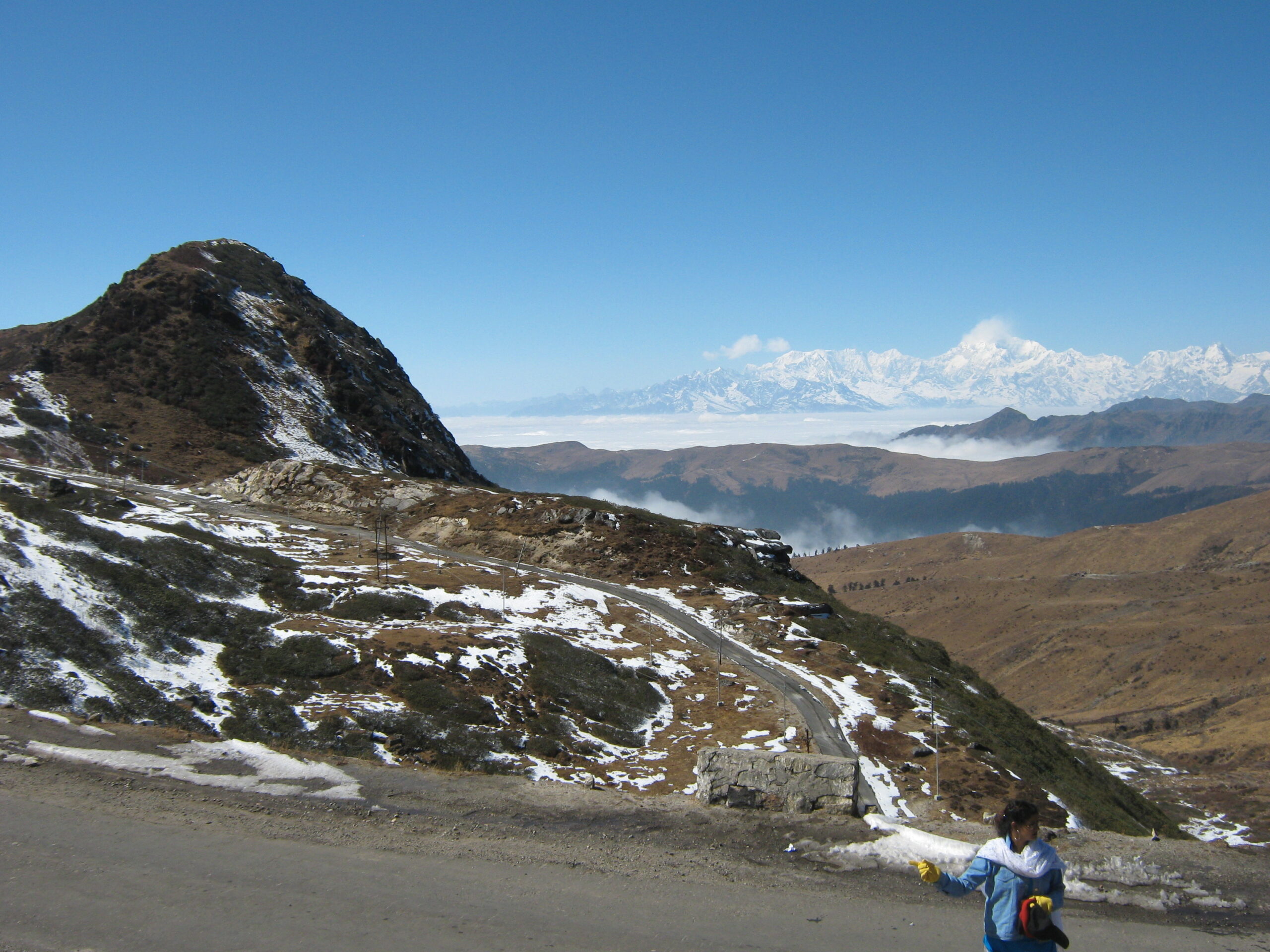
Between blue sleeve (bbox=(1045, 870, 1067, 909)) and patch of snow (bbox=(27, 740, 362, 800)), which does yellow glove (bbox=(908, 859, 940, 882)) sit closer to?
blue sleeve (bbox=(1045, 870, 1067, 909))

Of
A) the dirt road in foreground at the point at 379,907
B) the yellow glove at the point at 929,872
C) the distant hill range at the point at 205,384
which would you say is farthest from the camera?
the distant hill range at the point at 205,384

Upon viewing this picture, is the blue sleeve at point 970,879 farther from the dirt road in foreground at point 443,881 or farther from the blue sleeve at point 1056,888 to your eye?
the dirt road in foreground at point 443,881

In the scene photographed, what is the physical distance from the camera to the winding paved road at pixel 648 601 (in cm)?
3069

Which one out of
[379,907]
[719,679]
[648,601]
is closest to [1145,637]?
[648,601]

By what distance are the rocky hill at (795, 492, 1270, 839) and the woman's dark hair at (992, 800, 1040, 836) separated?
55550 millimetres

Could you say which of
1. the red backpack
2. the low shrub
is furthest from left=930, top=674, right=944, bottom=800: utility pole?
the low shrub

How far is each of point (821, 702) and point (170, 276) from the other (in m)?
97.9

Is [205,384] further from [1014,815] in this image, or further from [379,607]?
[1014,815]

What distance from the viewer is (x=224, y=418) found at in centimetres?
7825

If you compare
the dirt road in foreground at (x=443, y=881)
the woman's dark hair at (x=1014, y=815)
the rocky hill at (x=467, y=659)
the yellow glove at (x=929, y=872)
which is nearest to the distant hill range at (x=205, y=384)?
the rocky hill at (x=467, y=659)

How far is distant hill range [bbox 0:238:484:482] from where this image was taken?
68.7 metres

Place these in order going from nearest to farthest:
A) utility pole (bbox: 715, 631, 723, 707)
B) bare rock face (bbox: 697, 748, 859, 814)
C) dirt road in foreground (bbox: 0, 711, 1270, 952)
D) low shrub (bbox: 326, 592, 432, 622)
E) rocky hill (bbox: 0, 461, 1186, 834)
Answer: dirt road in foreground (bbox: 0, 711, 1270, 952) < bare rock face (bbox: 697, 748, 859, 814) < rocky hill (bbox: 0, 461, 1186, 834) < utility pole (bbox: 715, 631, 723, 707) < low shrub (bbox: 326, 592, 432, 622)

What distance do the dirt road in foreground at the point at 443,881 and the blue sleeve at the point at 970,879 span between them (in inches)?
124

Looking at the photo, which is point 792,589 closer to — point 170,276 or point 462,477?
point 462,477
